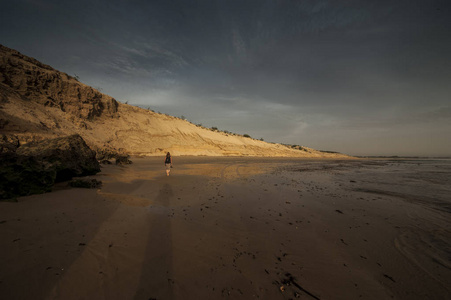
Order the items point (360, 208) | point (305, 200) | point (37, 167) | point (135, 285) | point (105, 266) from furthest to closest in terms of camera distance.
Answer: point (305, 200), point (360, 208), point (37, 167), point (105, 266), point (135, 285)

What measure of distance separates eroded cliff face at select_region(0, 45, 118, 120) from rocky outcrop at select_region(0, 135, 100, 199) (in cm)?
1418

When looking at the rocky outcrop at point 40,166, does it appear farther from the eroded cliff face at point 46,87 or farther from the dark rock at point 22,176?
the eroded cliff face at point 46,87

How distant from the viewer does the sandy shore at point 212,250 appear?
1855mm

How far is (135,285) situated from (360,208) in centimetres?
587

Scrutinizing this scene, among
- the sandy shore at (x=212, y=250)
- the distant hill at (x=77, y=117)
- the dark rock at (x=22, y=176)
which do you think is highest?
the distant hill at (x=77, y=117)

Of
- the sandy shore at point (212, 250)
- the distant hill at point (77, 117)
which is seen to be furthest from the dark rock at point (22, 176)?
the distant hill at point (77, 117)

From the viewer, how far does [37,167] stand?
14.9ft

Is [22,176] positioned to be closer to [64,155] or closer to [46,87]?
[64,155]

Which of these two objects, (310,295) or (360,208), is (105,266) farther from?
(360,208)

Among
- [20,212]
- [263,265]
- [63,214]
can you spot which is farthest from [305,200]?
[20,212]

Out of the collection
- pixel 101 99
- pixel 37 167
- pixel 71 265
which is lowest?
pixel 71 265

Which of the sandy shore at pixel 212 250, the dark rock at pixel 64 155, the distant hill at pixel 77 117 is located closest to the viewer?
the sandy shore at pixel 212 250

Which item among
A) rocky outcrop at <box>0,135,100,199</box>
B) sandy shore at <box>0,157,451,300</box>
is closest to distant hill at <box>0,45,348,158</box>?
rocky outcrop at <box>0,135,100,199</box>

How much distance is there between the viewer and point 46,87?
1781 centimetres
